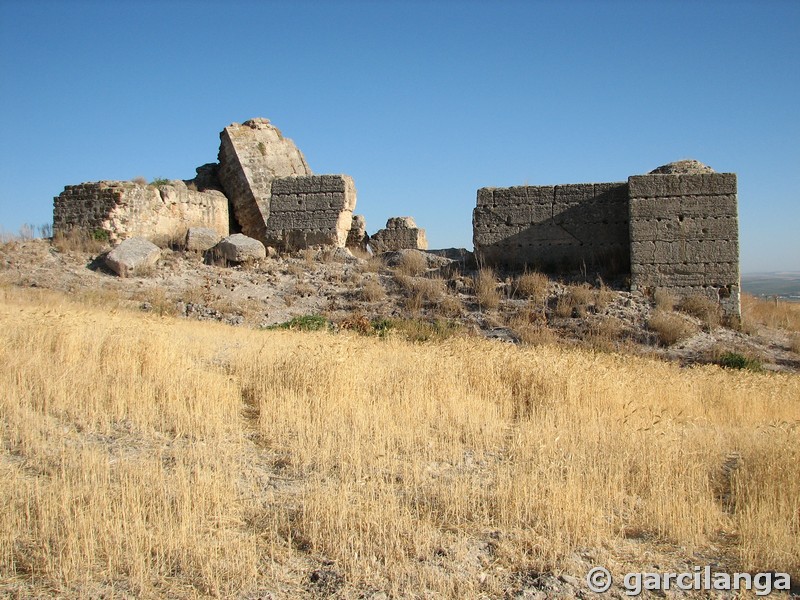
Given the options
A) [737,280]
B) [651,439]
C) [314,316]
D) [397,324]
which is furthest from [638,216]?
[651,439]

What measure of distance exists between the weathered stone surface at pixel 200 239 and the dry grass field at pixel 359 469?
736 centimetres

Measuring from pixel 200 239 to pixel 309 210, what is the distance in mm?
2607

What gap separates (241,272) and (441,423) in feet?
31.6

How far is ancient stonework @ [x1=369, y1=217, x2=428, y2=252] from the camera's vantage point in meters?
17.9

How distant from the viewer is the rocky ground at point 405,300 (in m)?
11.9

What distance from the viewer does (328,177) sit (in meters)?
16.0

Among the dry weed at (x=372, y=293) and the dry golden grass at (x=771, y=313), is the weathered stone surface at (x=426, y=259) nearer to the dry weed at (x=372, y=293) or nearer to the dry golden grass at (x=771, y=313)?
Result: the dry weed at (x=372, y=293)

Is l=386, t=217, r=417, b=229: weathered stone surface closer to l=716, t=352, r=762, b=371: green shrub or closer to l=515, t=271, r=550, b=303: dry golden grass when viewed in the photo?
l=515, t=271, r=550, b=303: dry golden grass

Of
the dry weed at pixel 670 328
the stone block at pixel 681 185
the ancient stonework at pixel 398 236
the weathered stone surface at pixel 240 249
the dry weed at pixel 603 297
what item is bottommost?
the dry weed at pixel 670 328

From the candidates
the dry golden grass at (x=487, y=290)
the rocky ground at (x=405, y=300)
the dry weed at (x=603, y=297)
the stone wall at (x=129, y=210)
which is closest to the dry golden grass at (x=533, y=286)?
the rocky ground at (x=405, y=300)

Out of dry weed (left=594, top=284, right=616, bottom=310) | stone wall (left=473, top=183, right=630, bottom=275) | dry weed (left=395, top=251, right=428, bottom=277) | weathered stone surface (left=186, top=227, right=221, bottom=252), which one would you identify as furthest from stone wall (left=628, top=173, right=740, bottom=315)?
weathered stone surface (left=186, top=227, right=221, bottom=252)

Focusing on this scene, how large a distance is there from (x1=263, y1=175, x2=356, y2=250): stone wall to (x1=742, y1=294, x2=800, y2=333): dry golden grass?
8780 mm

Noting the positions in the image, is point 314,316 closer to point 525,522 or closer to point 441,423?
point 441,423

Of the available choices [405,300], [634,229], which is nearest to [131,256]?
[405,300]
